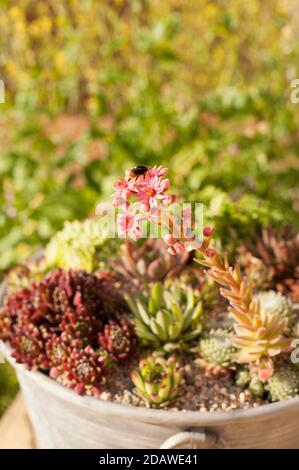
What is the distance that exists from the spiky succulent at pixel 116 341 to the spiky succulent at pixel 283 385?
1.54 ft

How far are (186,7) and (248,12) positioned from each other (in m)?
0.51

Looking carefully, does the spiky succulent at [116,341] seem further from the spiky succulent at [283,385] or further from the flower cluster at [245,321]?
the spiky succulent at [283,385]

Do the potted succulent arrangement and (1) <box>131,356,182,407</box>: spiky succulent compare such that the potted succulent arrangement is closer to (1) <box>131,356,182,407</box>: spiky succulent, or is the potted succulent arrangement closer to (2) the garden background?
(1) <box>131,356,182,407</box>: spiky succulent

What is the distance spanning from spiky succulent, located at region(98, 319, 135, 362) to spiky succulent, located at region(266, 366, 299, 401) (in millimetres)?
470

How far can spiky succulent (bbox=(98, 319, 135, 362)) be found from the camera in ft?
6.36

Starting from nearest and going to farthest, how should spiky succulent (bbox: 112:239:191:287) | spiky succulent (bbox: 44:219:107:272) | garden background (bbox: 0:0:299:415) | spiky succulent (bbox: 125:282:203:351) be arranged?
spiky succulent (bbox: 125:282:203:351) → spiky succulent (bbox: 112:239:191:287) → spiky succulent (bbox: 44:219:107:272) → garden background (bbox: 0:0:299:415)

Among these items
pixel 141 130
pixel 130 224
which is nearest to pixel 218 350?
pixel 130 224

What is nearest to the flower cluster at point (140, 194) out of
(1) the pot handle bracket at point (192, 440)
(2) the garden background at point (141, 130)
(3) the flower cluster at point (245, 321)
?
(3) the flower cluster at point (245, 321)

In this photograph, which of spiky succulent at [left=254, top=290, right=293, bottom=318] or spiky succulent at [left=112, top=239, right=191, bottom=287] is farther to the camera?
spiky succulent at [left=112, top=239, right=191, bottom=287]

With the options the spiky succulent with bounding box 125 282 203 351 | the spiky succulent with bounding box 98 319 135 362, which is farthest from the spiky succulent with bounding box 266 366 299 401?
the spiky succulent with bounding box 98 319 135 362

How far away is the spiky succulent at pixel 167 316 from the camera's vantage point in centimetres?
196

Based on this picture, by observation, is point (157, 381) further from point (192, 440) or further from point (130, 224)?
point (130, 224)

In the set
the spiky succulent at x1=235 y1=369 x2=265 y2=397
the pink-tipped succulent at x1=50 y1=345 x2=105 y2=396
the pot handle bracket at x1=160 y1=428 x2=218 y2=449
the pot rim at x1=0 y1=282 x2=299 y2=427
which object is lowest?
the pot handle bracket at x1=160 y1=428 x2=218 y2=449

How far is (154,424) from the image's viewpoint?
1.79 m
